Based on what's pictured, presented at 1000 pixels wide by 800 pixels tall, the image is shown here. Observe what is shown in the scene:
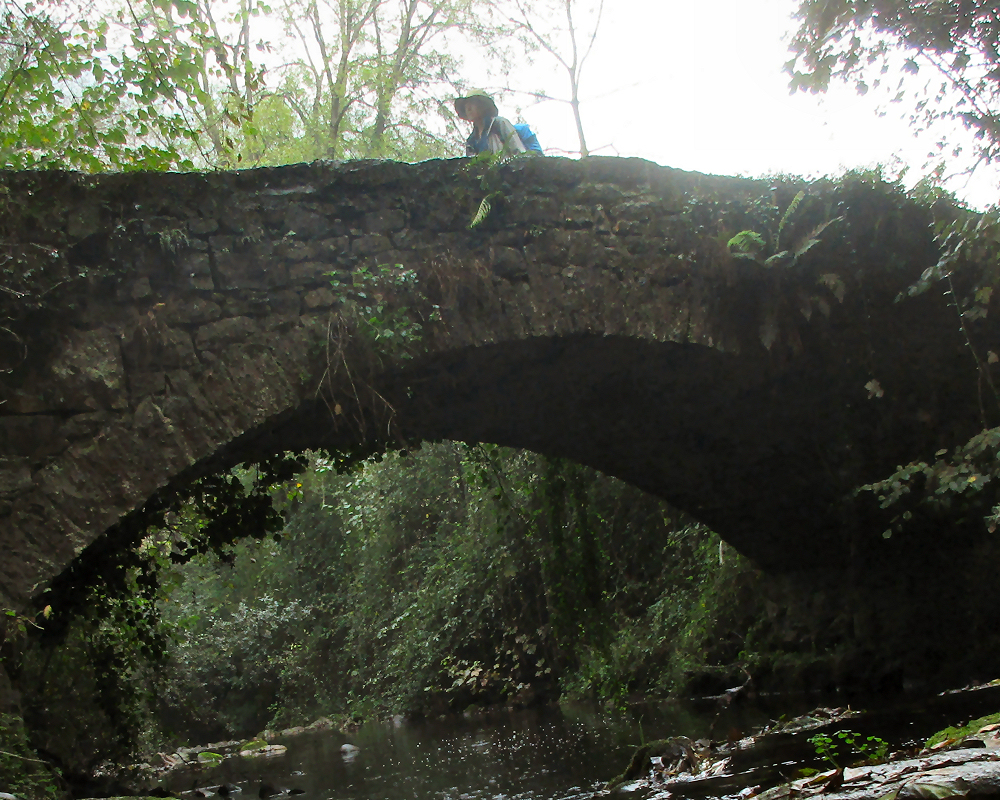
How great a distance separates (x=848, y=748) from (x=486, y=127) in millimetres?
4647

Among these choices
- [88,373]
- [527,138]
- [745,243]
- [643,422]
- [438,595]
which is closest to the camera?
[88,373]

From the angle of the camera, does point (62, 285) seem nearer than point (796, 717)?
Yes

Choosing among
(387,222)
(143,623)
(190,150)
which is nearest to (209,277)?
(387,222)

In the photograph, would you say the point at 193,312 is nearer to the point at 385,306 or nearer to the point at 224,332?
the point at 224,332

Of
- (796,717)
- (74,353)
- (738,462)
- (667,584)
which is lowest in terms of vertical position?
(796,717)

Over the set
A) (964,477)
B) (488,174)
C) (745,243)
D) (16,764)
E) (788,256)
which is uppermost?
(488,174)

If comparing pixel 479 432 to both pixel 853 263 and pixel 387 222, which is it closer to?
pixel 387 222

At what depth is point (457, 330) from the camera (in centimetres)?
517

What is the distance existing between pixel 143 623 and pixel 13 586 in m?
3.04

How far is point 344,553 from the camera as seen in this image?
19.5m

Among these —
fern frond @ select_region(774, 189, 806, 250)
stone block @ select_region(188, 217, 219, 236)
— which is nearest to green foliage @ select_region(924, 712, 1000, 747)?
fern frond @ select_region(774, 189, 806, 250)

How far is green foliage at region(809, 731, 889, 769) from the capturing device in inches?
154

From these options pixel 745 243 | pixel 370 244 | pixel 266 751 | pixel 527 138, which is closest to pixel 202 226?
pixel 370 244

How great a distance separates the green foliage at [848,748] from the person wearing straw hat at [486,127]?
13.7 ft
